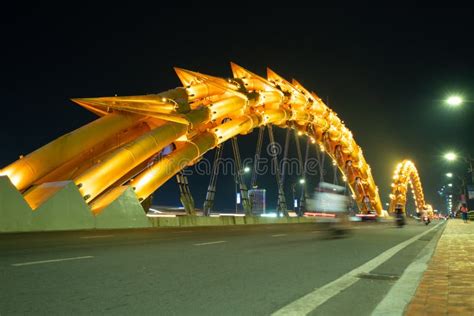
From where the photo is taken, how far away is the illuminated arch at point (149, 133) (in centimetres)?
2108

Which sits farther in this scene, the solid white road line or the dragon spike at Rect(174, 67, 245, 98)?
the dragon spike at Rect(174, 67, 245, 98)

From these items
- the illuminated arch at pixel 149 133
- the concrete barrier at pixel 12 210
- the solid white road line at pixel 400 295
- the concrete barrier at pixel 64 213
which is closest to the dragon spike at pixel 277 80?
the illuminated arch at pixel 149 133

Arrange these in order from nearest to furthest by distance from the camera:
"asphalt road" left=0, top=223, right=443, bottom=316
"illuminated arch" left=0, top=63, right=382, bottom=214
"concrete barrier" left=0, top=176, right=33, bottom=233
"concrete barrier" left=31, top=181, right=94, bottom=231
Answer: "asphalt road" left=0, top=223, right=443, bottom=316, "concrete barrier" left=0, top=176, right=33, bottom=233, "concrete barrier" left=31, top=181, right=94, bottom=231, "illuminated arch" left=0, top=63, right=382, bottom=214

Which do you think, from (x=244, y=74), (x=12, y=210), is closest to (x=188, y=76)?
(x=244, y=74)

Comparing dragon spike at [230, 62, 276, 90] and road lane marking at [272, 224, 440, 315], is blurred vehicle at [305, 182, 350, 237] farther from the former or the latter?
dragon spike at [230, 62, 276, 90]

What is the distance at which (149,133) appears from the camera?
2558 centimetres

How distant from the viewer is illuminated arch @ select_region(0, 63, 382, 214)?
21.1 meters

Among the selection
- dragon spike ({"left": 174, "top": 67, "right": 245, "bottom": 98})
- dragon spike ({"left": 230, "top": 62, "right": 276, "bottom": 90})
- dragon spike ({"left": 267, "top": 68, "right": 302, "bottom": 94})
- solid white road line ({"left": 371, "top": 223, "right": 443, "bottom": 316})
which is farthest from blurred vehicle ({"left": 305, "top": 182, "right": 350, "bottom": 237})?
dragon spike ({"left": 267, "top": 68, "right": 302, "bottom": 94})

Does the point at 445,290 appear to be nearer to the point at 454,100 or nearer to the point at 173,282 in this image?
the point at 173,282

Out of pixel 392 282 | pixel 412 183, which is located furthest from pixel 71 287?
pixel 412 183

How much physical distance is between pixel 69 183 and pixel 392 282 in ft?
47.6

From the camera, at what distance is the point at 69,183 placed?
18156 millimetres

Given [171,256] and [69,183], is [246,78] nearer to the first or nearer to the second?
[69,183]

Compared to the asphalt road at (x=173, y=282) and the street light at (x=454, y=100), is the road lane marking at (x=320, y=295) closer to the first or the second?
the asphalt road at (x=173, y=282)
